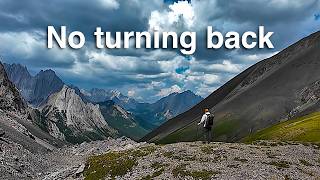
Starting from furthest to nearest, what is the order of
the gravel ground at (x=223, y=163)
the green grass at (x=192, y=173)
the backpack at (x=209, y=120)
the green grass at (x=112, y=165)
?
the backpack at (x=209, y=120)
the green grass at (x=112, y=165)
the gravel ground at (x=223, y=163)
the green grass at (x=192, y=173)

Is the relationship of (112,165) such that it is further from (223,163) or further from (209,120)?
(209,120)

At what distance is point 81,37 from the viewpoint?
3167 inches

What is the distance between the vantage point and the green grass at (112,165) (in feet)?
195

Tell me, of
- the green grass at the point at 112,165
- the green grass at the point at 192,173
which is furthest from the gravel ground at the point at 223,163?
the green grass at the point at 112,165

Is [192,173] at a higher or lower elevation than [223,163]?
lower

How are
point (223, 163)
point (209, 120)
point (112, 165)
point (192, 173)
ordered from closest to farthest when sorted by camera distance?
point (192, 173) < point (223, 163) < point (112, 165) < point (209, 120)

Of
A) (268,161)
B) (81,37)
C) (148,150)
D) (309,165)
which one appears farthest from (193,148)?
(81,37)

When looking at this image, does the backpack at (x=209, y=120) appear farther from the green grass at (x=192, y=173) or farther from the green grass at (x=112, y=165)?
the green grass at (x=192, y=173)

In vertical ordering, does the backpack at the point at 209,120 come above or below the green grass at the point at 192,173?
above

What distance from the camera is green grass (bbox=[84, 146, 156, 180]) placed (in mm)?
59406

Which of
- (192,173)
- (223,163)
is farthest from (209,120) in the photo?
(192,173)

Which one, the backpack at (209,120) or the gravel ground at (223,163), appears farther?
the backpack at (209,120)

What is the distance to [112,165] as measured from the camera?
61.2m

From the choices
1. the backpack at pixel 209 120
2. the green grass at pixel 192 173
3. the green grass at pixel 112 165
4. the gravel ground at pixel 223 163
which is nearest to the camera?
the green grass at pixel 192 173
